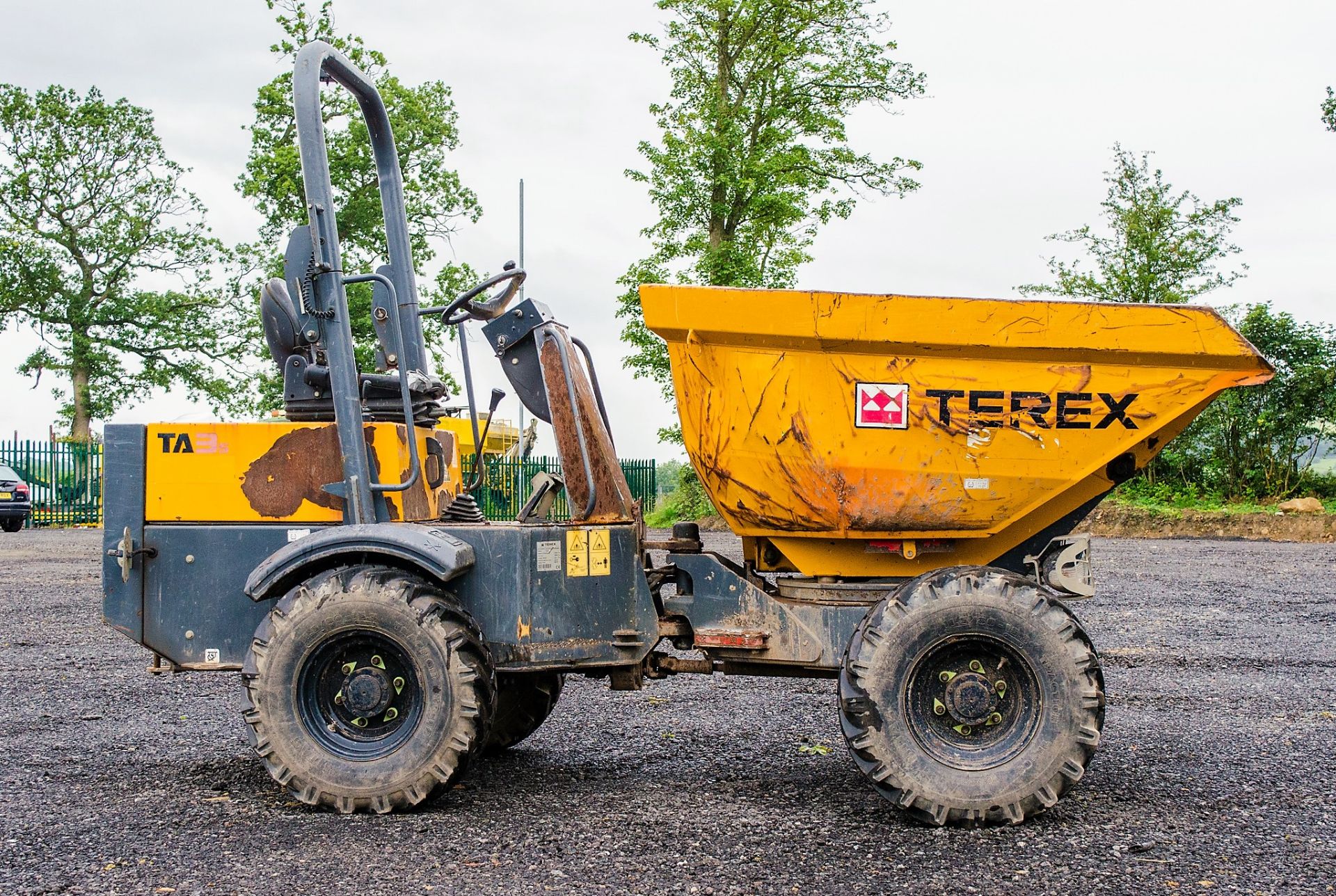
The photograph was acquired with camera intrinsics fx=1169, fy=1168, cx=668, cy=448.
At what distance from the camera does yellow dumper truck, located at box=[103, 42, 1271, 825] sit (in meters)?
4.44

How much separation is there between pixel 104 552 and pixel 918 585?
11.1 feet

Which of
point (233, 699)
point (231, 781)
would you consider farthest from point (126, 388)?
point (231, 781)

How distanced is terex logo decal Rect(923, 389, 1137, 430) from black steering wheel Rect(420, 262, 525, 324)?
1.88 metres

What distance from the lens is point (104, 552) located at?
4.94 metres

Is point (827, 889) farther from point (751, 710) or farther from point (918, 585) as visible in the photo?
point (751, 710)

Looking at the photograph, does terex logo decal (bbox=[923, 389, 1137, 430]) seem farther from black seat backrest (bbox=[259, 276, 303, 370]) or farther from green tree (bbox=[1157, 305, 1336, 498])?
green tree (bbox=[1157, 305, 1336, 498])

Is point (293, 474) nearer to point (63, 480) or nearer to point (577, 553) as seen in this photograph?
point (577, 553)

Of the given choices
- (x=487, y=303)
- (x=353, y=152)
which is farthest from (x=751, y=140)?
(x=487, y=303)

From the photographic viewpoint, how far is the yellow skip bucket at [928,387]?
179 inches

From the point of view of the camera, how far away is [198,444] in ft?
15.8

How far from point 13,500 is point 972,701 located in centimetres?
2540

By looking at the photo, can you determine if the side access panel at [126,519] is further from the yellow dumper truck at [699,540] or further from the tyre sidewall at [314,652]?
the tyre sidewall at [314,652]

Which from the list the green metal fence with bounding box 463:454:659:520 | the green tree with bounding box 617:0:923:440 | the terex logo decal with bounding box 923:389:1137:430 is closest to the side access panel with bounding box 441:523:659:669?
the terex logo decal with bounding box 923:389:1137:430

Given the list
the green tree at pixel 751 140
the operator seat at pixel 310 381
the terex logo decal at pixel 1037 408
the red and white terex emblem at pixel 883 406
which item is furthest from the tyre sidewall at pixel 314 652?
the green tree at pixel 751 140
